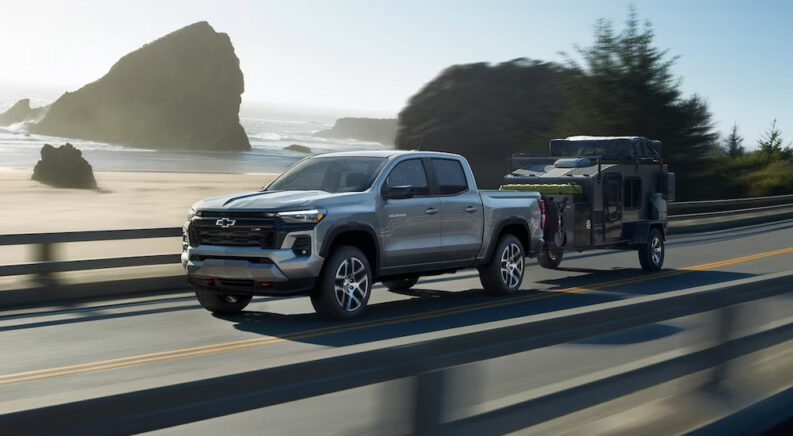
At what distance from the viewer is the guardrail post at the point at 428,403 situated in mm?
3205

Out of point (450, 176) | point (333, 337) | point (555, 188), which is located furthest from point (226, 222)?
point (555, 188)

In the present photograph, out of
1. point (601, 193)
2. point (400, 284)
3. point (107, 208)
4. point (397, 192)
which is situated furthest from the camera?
point (107, 208)

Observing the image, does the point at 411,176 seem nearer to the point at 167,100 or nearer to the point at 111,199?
the point at 111,199

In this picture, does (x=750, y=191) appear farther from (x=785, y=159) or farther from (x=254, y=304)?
(x=254, y=304)

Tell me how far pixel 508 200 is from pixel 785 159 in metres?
52.5

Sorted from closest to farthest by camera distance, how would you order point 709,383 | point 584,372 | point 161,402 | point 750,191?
1. point 161,402
2. point 584,372
3. point 709,383
4. point 750,191

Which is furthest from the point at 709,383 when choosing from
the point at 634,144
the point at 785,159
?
the point at 785,159

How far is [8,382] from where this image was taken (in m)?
8.07

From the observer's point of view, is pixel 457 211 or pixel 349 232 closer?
pixel 349 232

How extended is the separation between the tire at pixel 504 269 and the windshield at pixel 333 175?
2.37 m

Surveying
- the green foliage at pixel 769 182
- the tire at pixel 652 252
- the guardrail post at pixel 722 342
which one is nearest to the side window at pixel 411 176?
the tire at pixel 652 252

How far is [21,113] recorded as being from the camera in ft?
400

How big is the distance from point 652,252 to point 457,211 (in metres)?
6.33

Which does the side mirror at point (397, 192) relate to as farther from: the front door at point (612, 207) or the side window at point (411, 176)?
the front door at point (612, 207)
